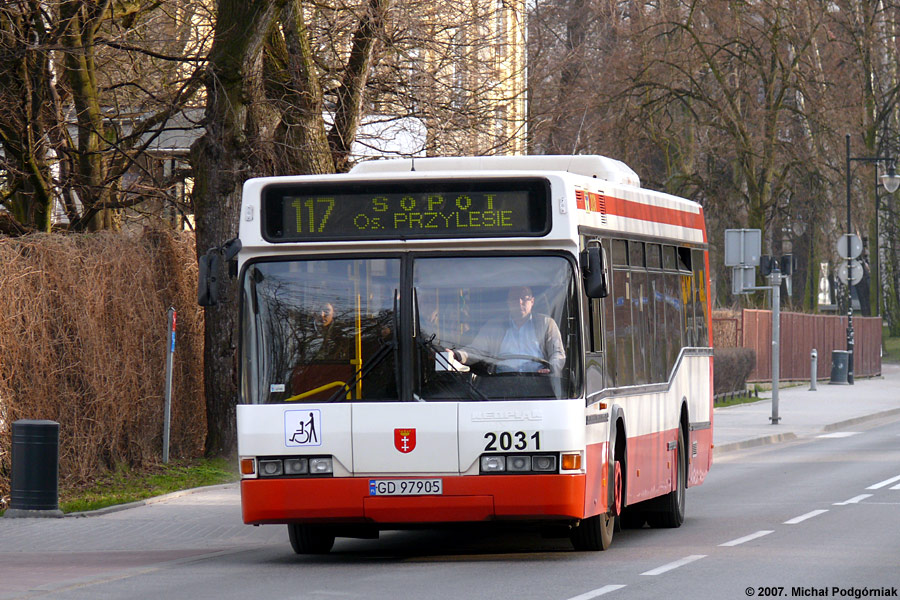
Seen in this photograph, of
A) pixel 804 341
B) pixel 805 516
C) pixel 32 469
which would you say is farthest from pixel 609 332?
pixel 804 341

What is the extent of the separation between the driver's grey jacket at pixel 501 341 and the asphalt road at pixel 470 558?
1.42m

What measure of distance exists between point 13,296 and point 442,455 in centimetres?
677

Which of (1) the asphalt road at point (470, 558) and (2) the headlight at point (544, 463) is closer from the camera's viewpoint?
(1) the asphalt road at point (470, 558)

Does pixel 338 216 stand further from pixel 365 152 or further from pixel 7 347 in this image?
pixel 365 152

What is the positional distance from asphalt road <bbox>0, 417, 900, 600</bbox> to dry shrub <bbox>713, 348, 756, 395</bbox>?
63.6ft

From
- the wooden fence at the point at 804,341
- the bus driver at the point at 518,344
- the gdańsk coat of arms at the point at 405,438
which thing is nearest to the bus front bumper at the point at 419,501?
the gdańsk coat of arms at the point at 405,438

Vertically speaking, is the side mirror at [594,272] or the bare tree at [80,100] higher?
the bare tree at [80,100]

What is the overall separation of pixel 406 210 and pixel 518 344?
1227 mm

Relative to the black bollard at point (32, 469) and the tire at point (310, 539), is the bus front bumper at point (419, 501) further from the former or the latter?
the black bollard at point (32, 469)

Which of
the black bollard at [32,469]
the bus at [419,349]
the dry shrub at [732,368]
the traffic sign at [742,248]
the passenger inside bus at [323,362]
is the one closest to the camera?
the bus at [419,349]

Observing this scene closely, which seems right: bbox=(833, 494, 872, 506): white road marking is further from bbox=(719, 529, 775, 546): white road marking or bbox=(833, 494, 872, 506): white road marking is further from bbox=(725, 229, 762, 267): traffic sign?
bbox=(725, 229, 762, 267): traffic sign

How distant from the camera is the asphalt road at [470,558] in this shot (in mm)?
9719

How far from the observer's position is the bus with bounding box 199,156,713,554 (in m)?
10.5

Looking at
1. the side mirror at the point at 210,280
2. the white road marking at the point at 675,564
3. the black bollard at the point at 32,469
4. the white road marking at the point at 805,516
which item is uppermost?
the side mirror at the point at 210,280
